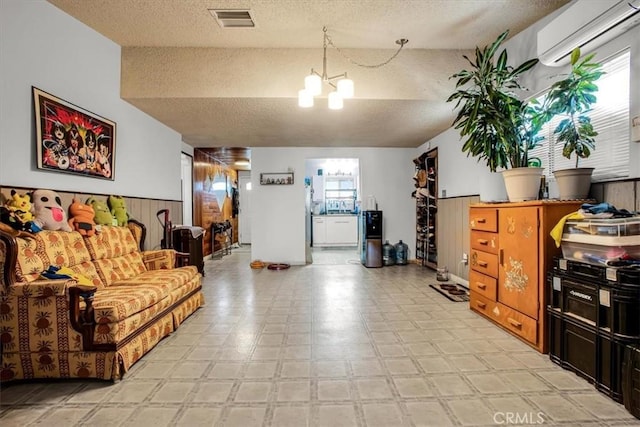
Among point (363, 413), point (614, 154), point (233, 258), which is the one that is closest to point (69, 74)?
point (363, 413)

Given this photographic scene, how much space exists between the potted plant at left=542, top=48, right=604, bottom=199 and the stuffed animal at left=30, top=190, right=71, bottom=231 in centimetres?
411

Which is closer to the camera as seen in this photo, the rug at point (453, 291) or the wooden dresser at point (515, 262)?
the wooden dresser at point (515, 262)

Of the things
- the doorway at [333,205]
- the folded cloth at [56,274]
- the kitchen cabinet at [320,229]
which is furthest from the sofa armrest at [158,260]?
the kitchen cabinet at [320,229]

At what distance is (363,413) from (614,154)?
255 cm

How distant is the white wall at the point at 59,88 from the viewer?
2271 mm

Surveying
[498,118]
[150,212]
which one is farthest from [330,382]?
[150,212]

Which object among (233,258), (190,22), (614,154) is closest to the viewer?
(614,154)

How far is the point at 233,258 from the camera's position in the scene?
7363 mm

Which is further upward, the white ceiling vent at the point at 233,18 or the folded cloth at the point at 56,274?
the white ceiling vent at the point at 233,18

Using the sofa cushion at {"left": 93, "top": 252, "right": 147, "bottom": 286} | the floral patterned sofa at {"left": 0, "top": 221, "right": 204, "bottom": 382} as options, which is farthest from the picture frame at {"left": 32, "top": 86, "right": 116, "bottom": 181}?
the sofa cushion at {"left": 93, "top": 252, "right": 147, "bottom": 286}

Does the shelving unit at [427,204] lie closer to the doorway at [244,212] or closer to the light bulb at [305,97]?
the light bulb at [305,97]

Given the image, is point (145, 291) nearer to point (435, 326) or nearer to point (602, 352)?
point (435, 326)

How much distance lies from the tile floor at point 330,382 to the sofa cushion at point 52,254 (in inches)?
30.3

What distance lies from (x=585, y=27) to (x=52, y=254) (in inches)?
172
